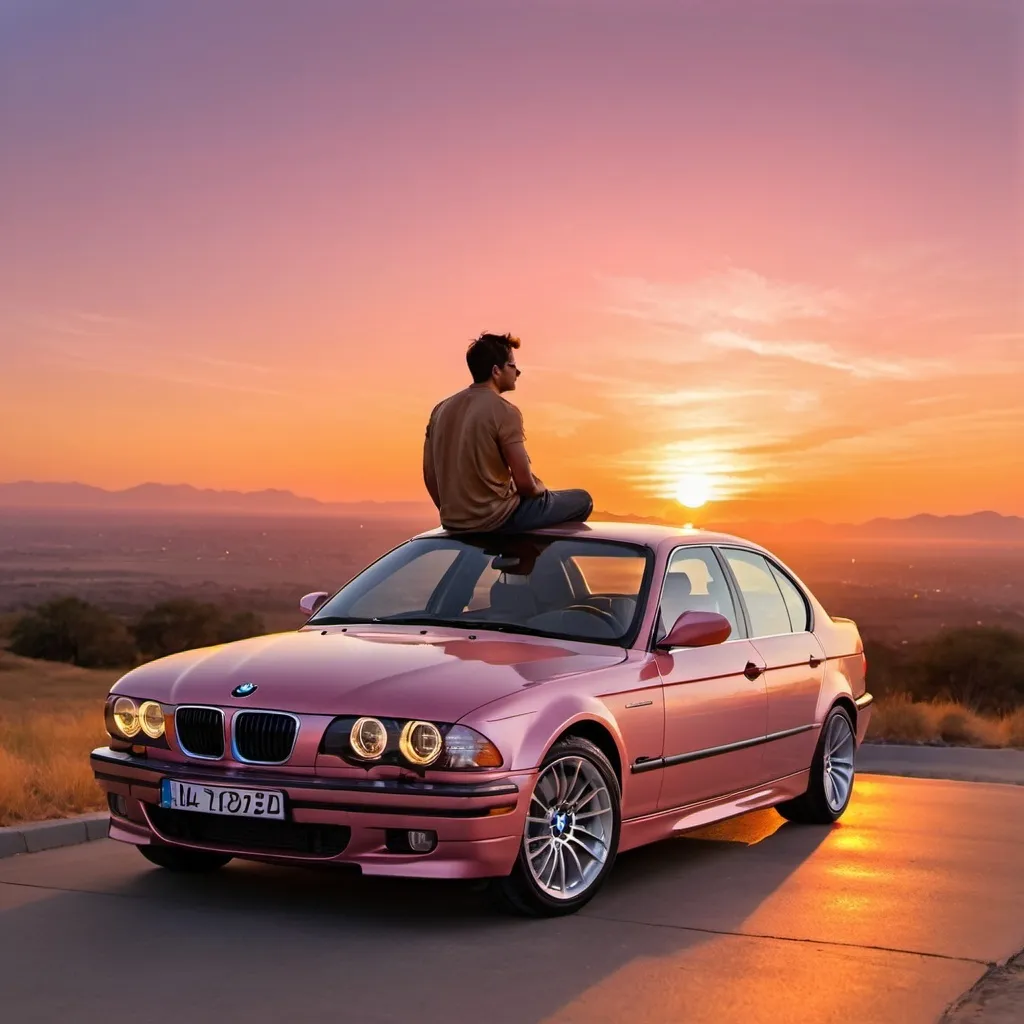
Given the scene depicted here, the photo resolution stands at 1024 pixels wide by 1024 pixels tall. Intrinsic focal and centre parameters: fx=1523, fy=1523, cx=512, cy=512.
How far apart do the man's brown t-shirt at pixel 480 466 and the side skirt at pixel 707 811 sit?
1740 millimetres

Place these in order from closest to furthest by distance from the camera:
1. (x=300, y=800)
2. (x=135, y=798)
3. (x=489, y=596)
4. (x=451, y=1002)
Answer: (x=451, y=1002)
(x=300, y=800)
(x=135, y=798)
(x=489, y=596)

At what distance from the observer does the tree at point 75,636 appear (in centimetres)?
5100

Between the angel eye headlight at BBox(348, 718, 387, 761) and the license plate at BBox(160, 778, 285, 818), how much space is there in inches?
13.9

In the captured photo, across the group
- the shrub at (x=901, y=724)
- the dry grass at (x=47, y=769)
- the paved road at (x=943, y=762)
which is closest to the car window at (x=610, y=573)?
the dry grass at (x=47, y=769)

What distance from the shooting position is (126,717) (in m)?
6.48

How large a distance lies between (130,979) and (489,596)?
109 inches

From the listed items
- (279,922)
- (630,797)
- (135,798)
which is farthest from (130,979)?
(630,797)

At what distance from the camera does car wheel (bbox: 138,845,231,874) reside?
6.82 metres

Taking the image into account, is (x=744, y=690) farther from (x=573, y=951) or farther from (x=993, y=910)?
(x=573, y=951)

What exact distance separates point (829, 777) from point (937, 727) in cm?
928

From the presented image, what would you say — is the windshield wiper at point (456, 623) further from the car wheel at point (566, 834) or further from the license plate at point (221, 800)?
the license plate at point (221, 800)

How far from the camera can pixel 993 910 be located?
254 inches

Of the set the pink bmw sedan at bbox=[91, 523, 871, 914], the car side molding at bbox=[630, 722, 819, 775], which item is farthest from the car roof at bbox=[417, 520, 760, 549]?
the car side molding at bbox=[630, 722, 819, 775]

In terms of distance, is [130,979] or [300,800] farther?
[300,800]
